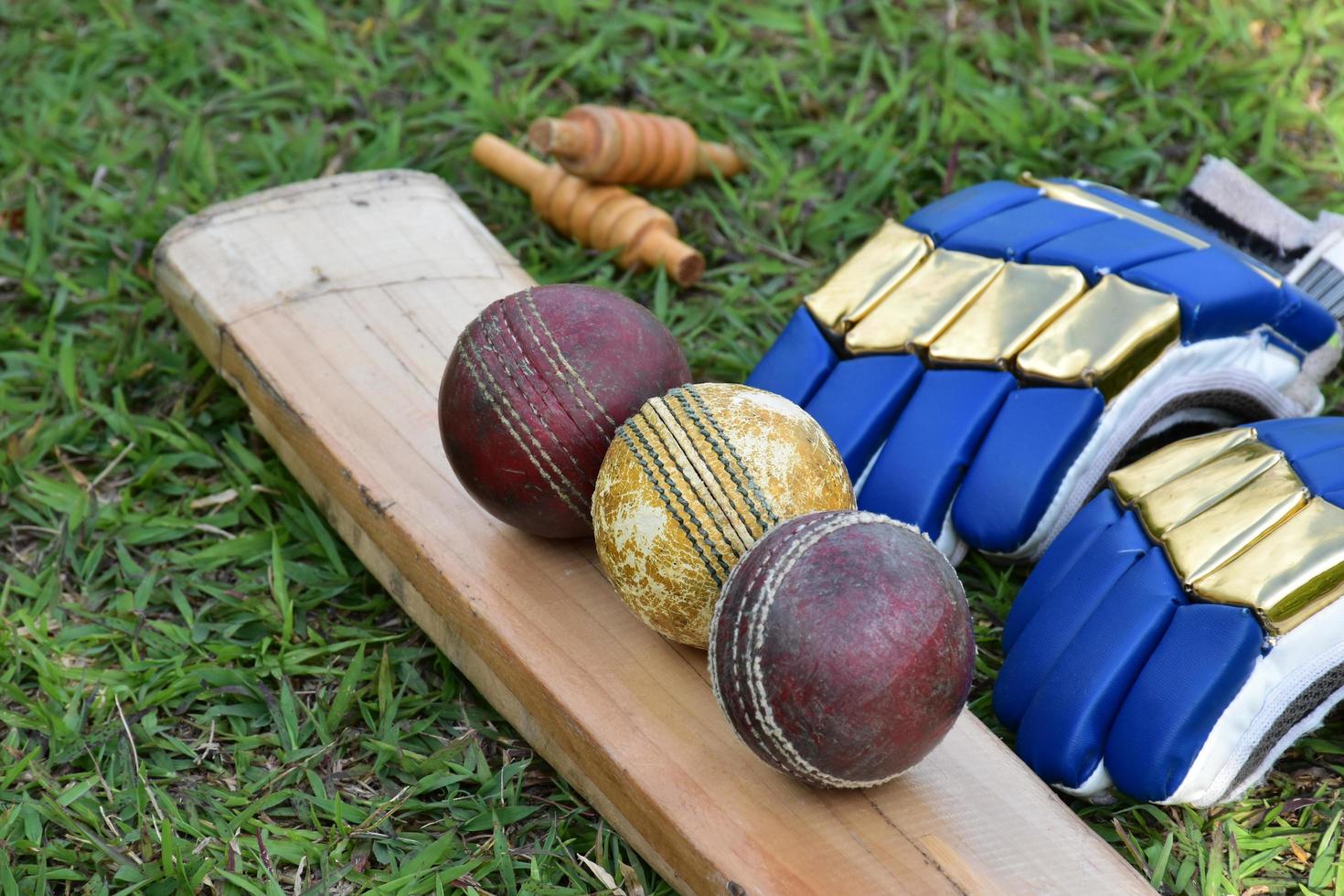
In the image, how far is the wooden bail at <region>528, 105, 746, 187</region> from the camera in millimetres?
3498

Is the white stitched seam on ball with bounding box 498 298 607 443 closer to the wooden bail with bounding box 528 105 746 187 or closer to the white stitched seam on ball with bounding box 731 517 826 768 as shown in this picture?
the white stitched seam on ball with bounding box 731 517 826 768

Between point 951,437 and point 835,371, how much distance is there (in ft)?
1.05

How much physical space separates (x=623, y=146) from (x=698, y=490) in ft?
5.64

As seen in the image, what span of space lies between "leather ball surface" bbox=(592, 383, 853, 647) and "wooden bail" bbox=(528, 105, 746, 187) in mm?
1499

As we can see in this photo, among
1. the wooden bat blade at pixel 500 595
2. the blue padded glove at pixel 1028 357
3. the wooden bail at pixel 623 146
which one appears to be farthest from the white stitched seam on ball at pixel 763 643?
the wooden bail at pixel 623 146

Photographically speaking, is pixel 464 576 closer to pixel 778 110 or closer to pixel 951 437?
pixel 951 437

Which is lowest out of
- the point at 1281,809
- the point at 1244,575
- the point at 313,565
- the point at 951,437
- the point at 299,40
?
the point at 313,565

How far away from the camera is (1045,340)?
259 cm

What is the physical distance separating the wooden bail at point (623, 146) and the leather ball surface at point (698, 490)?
1499mm

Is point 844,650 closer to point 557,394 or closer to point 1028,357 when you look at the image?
point 557,394

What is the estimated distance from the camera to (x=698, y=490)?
2.10m

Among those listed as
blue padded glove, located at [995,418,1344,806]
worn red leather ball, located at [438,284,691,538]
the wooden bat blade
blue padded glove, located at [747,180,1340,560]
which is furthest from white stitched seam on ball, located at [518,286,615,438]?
blue padded glove, located at [995,418,1344,806]

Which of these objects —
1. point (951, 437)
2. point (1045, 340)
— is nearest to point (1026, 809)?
→ point (951, 437)

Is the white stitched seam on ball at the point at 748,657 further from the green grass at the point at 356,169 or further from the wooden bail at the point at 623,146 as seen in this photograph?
the wooden bail at the point at 623,146
